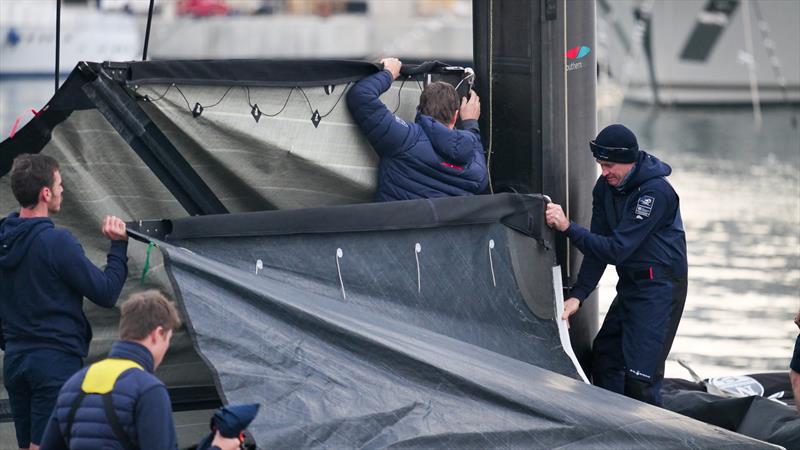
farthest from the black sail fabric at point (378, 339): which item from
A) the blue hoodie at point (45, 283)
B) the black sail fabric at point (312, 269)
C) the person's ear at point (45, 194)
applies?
the person's ear at point (45, 194)

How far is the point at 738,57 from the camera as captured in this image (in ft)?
144

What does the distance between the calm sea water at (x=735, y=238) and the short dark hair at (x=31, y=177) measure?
6108mm

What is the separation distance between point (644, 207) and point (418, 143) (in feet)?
3.98

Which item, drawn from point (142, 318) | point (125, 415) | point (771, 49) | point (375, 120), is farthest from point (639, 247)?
point (771, 49)

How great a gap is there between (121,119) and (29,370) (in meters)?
1.46

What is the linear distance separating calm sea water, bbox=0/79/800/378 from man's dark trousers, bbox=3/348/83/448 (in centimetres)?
594

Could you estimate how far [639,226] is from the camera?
23.8 ft

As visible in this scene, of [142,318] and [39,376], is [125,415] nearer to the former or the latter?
[142,318]

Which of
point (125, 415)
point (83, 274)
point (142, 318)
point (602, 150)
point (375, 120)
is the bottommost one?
point (125, 415)

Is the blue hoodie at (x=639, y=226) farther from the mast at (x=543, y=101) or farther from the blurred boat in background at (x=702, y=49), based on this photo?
the blurred boat in background at (x=702, y=49)

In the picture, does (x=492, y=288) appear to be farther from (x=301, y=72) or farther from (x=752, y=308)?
(x=752, y=308)

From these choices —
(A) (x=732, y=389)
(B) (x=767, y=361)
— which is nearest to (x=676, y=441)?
(A) (x=732, y=389)

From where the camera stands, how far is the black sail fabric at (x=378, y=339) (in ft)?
19.2

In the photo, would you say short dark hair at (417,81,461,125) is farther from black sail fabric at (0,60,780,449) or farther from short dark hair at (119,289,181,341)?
short dark hair at (119,289,181,341)
